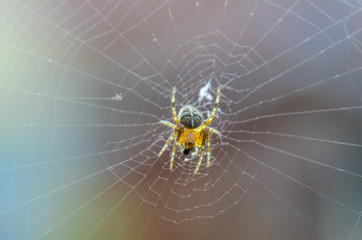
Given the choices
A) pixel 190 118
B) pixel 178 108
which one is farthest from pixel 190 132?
pixel 178 108

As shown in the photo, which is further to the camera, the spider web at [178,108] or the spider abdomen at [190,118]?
the spider web at [178,108]

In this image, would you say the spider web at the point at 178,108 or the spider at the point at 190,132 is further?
the spider web at the point at 178,108

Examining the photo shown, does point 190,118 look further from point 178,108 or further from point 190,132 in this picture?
point 178,108

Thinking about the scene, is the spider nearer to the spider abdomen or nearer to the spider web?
the spider abdomen

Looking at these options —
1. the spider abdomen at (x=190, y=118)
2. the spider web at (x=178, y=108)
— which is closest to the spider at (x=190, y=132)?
the spider abdomen at (x=190, y=118)

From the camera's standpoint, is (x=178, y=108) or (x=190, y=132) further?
(x=178, y=108)

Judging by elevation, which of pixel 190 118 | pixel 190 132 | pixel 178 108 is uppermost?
pixel 178 108

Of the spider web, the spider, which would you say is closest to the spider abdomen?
the spider

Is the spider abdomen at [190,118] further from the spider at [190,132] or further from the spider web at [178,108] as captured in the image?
the spider web at [178,108]

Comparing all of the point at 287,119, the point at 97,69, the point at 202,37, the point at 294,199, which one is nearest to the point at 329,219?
the point at 294,199
